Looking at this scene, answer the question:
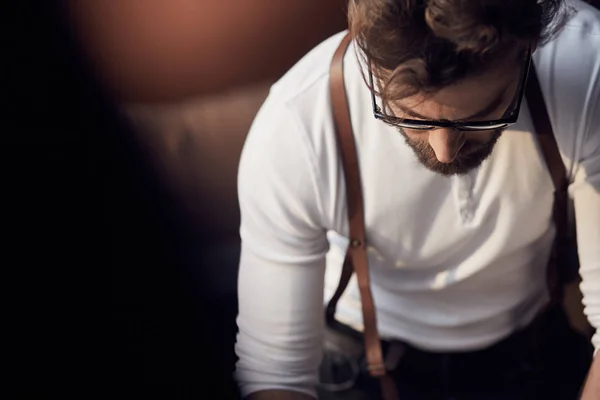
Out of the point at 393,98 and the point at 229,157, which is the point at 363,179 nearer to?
the point at 393,98

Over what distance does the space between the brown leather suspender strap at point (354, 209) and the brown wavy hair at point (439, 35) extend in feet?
0.53

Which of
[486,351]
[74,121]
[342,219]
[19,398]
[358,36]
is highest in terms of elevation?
[358,36]

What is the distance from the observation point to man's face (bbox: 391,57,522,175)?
0.76 metres

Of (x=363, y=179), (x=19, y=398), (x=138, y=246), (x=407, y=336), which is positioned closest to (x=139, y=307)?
(x=138, y=246)

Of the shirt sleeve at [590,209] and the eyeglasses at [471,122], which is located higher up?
the eyeglasses at [471,122]

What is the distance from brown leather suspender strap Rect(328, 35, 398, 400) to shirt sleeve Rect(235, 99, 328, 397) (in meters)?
0.04

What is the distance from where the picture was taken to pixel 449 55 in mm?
719

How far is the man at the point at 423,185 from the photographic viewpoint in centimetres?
75

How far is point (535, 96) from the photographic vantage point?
914mm

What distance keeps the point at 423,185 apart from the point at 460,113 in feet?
0.63

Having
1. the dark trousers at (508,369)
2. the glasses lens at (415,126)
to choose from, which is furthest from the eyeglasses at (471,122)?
the dark trousers at (508,369)

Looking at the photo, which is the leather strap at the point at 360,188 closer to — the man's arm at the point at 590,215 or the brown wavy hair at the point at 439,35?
the man's arm at the point at 590,215

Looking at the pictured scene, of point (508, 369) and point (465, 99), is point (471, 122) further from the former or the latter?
point (508, 369)

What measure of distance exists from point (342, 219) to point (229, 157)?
373 millimetres
